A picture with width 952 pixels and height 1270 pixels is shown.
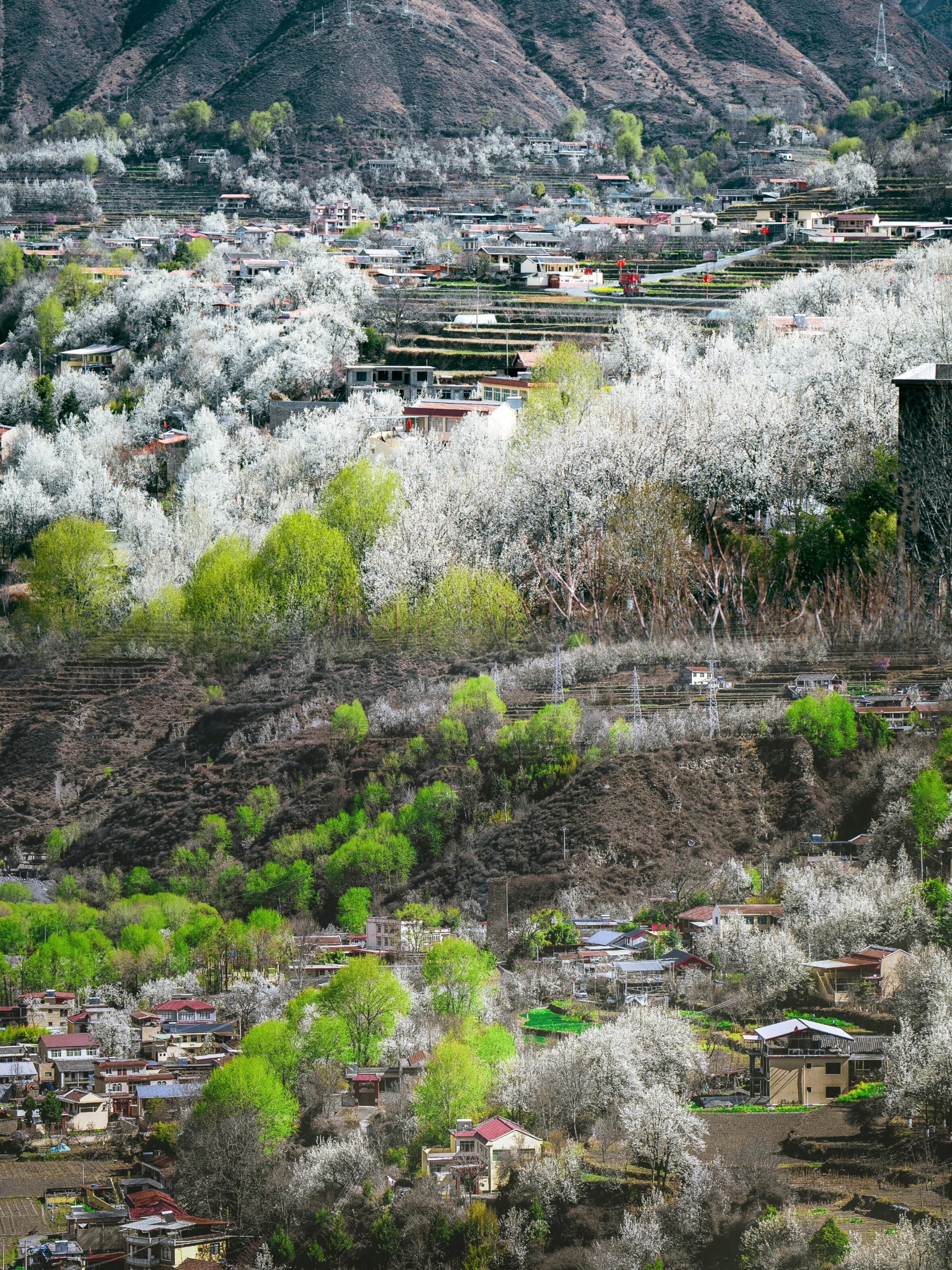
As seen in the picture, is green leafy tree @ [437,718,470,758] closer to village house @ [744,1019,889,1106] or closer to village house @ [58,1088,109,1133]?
village house @ [58,1088,109,1133]

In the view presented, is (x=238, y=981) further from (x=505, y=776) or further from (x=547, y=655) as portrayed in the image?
(x=547, y=655)

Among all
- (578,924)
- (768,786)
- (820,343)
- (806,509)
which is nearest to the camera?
(578,924)

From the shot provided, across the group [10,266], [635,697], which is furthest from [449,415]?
[10,266]

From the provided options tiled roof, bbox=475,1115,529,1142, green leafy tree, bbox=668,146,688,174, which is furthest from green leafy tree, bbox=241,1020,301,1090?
green leafy tree, bbox=668,146,688,174

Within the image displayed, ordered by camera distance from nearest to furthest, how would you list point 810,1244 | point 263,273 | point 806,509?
point 810,1244 → point 806,509 → point 263,273

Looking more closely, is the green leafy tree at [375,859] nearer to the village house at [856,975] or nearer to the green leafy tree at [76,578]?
the village house at [856,975]

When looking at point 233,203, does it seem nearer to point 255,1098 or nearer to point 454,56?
point 454,56

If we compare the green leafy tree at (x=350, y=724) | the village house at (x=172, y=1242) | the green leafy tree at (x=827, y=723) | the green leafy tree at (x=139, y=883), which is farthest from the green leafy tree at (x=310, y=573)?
the village house at (x=172, y=1242)

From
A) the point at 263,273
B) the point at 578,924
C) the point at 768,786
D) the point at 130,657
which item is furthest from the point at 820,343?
the point at 263,273
